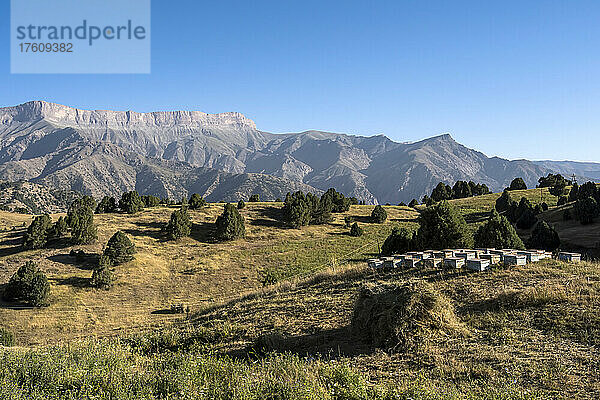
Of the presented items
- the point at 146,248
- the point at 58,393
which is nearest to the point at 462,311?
the point at 58,393

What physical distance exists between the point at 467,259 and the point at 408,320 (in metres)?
7.53

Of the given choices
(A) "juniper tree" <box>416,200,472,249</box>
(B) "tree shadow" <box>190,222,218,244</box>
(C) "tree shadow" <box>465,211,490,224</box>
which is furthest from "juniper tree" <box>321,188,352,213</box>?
(A) "juniper tree" <box>416,200,472,249</box>

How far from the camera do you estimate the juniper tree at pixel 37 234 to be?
40.2 m

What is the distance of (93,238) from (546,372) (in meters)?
47.5

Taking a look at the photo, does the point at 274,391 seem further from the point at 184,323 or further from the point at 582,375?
the point at 184,323

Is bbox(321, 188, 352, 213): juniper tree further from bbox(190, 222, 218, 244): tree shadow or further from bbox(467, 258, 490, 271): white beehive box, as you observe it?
bbox(467, 258, 490, 271): white beehive box

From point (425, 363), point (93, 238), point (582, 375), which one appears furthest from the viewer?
point (93, 238)

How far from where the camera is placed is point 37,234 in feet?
133

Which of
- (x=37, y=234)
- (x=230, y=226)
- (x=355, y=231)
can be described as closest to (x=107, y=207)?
(x=37, y=234)

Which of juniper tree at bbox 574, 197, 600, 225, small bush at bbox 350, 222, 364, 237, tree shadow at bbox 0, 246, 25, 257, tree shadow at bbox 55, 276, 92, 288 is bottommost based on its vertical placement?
tree shadow at bbox 55, 276, 92, 288

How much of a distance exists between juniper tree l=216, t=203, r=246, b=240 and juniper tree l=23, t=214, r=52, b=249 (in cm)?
2138

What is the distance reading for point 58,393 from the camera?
21.2 feet

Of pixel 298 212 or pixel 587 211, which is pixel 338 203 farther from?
pixel 587 211

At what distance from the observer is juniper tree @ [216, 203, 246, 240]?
171ft
